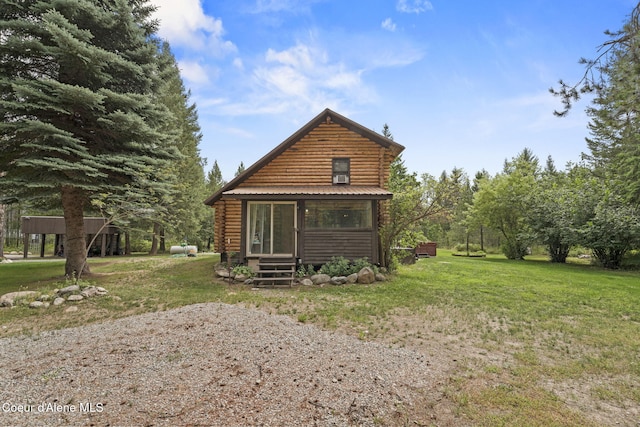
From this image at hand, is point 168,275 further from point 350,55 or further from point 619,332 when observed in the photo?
point 619,332

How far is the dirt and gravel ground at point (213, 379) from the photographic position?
2.98 metres

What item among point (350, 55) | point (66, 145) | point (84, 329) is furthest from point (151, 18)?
point (84, 329)

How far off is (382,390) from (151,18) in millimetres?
13769

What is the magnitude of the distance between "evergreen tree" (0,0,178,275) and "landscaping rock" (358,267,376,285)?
707 cm

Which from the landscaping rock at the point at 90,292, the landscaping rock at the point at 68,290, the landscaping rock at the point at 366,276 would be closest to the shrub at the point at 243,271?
the landscaping rock at the point at 366,276

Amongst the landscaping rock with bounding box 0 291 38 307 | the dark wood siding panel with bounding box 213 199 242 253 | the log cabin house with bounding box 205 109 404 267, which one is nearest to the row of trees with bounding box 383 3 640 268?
the log cabin house with bounding box 205 109 404 267

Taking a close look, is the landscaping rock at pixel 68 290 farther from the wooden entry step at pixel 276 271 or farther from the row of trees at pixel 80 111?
the wooden entry step at pixel 276 271

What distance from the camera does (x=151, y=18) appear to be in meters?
11.2

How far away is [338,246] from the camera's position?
36.6ft

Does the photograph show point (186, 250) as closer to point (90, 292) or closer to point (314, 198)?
point (314, 198)

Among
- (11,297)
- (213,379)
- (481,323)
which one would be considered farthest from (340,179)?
(11,297)

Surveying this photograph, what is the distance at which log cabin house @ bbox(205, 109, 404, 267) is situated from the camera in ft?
36.6

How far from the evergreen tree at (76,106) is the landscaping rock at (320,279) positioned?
227 inches

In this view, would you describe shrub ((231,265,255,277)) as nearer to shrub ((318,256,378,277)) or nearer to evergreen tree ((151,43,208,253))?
shrub ((318,256,378,277))
